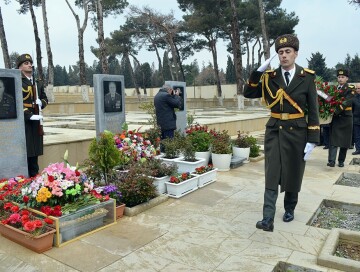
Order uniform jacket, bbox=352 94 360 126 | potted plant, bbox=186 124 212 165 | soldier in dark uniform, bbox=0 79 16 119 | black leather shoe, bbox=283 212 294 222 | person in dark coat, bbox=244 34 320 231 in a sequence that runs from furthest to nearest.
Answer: uniform jacket, bbox=352 94 360 126 < potted plant, bbox=186 124 212 165 < soldier in dark uniform, bbox=0 79 16 119 < black leather shoe, bbox=283 212 294 222 < person in dark coat, bbox=244 34 320 231

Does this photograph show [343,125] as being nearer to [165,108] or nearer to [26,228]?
[165,108]

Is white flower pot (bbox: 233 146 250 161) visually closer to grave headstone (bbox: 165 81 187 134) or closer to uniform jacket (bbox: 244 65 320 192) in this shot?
grave headstone (bbox: 165 81 187 134)

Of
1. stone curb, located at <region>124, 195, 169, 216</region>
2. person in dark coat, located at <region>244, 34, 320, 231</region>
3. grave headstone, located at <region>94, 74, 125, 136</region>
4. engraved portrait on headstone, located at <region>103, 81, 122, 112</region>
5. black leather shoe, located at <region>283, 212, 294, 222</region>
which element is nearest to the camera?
person in dark coat, located at <region>244, 34, 320, 231</region>

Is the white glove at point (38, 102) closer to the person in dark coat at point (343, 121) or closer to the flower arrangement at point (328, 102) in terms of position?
the flower arrangement at point (328, 102)

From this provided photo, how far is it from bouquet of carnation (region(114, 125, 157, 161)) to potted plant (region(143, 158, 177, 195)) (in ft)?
0.91

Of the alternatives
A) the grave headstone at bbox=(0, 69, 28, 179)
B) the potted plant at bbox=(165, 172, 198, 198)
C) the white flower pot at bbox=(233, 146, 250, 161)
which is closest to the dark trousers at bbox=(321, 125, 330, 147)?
the white flower pot at bbox=(233, 146, 250, 161)

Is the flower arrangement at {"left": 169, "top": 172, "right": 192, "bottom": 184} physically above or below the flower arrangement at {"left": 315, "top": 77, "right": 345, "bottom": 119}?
below

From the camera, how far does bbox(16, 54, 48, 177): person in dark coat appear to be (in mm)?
5070

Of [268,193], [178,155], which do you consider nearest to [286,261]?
[268,193]

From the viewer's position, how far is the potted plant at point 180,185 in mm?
4938

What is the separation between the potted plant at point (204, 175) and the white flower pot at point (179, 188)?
264 mm

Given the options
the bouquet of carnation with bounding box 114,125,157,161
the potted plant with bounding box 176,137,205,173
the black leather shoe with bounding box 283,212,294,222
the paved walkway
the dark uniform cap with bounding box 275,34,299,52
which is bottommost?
the paved walkway

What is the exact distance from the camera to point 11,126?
4.74 metres

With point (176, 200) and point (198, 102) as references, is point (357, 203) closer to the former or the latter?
point (176, 200)
